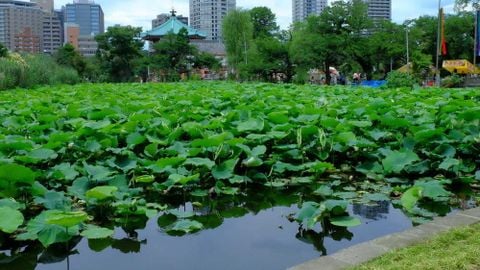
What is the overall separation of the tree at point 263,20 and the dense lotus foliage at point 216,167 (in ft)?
128

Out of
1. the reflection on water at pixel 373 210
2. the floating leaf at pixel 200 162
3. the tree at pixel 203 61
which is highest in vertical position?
the tree at pixel 203 61

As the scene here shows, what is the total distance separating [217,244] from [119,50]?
2887cm

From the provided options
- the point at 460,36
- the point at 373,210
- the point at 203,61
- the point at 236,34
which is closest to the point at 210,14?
the point at 236,34

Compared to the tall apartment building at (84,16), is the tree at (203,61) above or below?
below

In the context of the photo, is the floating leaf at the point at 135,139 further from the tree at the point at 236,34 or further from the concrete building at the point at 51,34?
the concrete building at the point at 51,34

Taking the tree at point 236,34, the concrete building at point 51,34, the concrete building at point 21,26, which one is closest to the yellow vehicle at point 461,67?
the tree at point 236,34

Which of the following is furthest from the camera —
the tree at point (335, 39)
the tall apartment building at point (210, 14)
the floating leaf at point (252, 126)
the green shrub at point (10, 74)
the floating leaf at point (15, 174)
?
the tall apartment building at point (210, 14)

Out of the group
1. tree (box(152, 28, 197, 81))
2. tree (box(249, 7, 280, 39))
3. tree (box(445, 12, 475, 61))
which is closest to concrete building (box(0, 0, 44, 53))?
tree (box(249, 7, 280, 39))

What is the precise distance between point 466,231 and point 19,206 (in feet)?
6.51

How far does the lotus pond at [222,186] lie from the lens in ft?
7.14

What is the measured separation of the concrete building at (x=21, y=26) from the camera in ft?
172

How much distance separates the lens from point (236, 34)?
3641cm

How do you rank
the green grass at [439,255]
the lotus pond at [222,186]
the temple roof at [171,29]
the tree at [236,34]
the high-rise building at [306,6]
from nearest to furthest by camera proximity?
the green grass at [439,255], the lotus pond at [222,186], the tree at [236,34], the temple roof at [171,29], the high-rise building at [306,6]

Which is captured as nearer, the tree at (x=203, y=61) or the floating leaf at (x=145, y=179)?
the floating leaf at (x=145, y=179)
